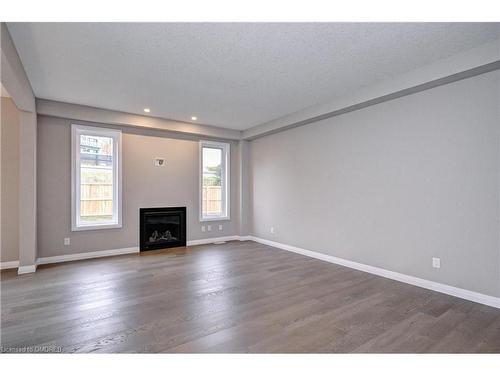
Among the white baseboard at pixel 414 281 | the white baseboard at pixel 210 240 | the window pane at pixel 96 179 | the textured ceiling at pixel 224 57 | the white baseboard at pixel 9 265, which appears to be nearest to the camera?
the textured ceiling at pixel 224 57

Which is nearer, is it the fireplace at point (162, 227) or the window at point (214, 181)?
the fireplace at point (162, 227)

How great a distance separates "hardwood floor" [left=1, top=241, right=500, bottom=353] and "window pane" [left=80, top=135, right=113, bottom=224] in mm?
1131

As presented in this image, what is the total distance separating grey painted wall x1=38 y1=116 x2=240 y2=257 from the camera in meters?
4.44

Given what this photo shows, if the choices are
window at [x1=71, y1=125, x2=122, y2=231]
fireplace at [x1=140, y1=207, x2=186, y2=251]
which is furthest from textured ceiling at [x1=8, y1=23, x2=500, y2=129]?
fireplace at [x1=140, y1=207, x2=186, y2=251]

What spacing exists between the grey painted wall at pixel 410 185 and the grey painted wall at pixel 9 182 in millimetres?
4749

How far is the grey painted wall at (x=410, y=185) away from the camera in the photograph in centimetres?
286

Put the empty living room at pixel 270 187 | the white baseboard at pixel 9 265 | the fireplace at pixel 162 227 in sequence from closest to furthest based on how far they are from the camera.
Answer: the empty living room at pixel 270 187
the white baseboard at pixel 9 265
the fireplace at pixel 162 227

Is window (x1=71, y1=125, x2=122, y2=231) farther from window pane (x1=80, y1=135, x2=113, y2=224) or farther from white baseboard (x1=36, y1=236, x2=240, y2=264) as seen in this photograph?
white baseboard (x1=36, y1=236, x2=240, y2=264)

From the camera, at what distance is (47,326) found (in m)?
2.31

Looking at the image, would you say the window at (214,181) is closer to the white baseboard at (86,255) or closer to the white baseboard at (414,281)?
the white baseboard at (86,255)

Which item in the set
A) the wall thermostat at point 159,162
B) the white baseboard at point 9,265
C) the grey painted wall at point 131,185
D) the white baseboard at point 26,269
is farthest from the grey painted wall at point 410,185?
the white baseboard at point 9,265

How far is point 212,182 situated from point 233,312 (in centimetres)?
400
